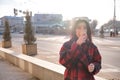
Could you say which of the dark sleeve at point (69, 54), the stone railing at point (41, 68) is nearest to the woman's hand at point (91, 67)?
the dark sleeve at point (69, 54)

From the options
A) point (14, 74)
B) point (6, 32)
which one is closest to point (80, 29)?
point (14, 74)

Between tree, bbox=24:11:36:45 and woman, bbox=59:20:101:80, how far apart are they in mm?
16884

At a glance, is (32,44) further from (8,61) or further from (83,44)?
(83,44)

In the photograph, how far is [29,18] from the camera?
22.2m

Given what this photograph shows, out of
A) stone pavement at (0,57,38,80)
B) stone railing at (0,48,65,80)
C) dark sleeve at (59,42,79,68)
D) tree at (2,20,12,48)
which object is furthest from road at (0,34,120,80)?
dark sleeve at (59,42,79,68)

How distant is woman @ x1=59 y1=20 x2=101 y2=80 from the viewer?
4.78 metres

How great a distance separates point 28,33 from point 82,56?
17333 mm

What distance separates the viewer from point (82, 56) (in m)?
4.79

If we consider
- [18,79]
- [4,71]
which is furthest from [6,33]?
[18,79]

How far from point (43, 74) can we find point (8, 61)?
674cm

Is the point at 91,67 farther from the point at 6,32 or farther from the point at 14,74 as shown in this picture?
the point at 6,32

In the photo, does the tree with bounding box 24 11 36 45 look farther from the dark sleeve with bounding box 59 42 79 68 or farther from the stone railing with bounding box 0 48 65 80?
the dark sleeve with bounding box 59 42 79 68

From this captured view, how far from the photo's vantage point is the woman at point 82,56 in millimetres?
4781

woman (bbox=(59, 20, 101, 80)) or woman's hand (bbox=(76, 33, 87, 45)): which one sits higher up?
woman's hand (bbox=(76, 33, 87, 45))
